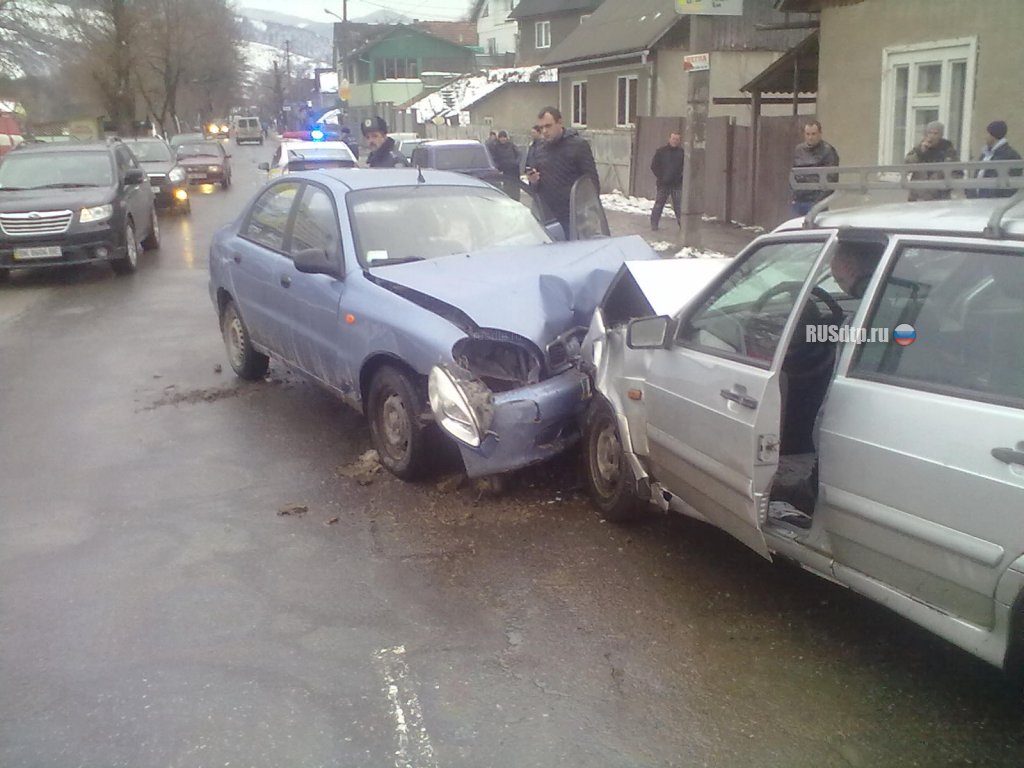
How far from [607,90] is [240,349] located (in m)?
24.1

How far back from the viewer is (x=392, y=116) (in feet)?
206

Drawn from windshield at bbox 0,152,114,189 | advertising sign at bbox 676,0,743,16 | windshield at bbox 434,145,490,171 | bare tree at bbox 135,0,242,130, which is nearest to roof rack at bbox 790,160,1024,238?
advertising sign at bbox 676,0,743,16

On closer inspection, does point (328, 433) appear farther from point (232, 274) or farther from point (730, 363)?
point (730, 363)

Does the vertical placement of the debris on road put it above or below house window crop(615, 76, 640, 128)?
below

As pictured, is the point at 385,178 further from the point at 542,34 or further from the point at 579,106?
the point at 542,34

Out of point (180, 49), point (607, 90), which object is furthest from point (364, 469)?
point (180, 49)

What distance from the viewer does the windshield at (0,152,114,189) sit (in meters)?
14.2

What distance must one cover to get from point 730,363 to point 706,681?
4.01 ft

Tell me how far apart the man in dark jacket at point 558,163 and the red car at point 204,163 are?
2441 centimetres

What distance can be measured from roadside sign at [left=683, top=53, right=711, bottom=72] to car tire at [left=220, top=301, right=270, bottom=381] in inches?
266

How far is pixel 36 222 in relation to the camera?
1305 centimetres

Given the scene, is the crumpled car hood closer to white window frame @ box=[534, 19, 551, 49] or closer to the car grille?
the car grille

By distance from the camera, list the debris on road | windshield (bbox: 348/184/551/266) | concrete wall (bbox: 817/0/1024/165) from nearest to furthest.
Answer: the debris on road → windshield (bbox: 348/184/551/266) → concrete wall (bbox: 817/0/1024/165)

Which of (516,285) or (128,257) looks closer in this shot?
(516,285)
